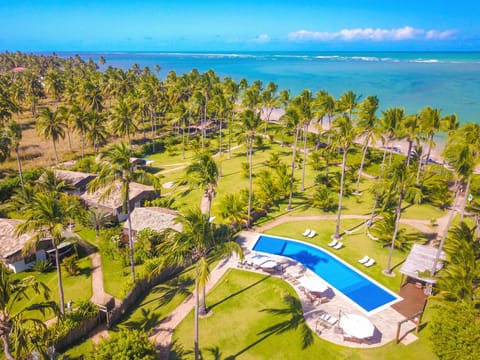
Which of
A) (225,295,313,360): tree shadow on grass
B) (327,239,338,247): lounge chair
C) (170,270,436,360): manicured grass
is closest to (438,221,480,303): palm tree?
(170,270,436,360): manicured grass

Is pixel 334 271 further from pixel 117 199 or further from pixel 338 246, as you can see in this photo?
pixel 117 199

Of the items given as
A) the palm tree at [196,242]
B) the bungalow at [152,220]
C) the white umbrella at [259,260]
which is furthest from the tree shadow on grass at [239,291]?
the bungalow at [152,220]

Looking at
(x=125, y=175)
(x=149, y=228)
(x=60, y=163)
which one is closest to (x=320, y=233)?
(x=149, y=228)

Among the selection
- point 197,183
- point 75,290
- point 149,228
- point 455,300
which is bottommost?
point 75,290

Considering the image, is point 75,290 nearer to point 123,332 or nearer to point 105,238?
point 105,238

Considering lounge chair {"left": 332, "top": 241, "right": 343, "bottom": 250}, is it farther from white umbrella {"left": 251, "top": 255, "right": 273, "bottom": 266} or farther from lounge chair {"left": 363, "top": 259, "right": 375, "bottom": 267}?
white umbrella {"left": 251, "top": 255, "right": 273, "bottom": 266}

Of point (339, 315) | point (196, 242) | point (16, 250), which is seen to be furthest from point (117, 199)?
point (339, 315)
